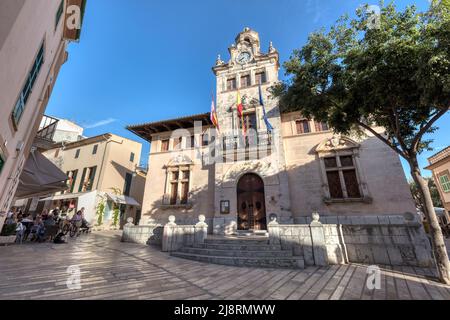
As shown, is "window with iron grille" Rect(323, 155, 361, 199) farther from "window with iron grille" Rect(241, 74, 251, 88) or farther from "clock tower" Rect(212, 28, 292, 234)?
"window with iron grille" Rect(241, 74, 251, 88)

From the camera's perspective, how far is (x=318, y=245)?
6.38 meters

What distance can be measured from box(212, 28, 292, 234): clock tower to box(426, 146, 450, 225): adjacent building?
19581mm

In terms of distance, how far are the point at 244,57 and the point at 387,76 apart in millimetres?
13540

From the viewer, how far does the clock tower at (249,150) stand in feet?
41.0

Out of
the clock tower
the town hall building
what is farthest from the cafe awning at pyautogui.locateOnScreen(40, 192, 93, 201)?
the clock tower

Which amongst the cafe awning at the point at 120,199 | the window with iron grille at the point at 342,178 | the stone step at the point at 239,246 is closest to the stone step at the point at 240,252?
the stone step at the point at 239,246

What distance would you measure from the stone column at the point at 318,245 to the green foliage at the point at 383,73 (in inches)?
144

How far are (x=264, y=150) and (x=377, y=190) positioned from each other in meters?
7.03

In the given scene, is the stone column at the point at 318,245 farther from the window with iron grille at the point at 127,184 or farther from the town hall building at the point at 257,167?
the window with iron grille at the point at 127,184

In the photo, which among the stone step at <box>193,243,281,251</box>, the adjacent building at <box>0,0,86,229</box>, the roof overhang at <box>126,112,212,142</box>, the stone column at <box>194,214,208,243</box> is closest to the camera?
the adjacent building at <box>0,0,86,229</box>

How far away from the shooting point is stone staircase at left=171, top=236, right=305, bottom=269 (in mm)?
6105
